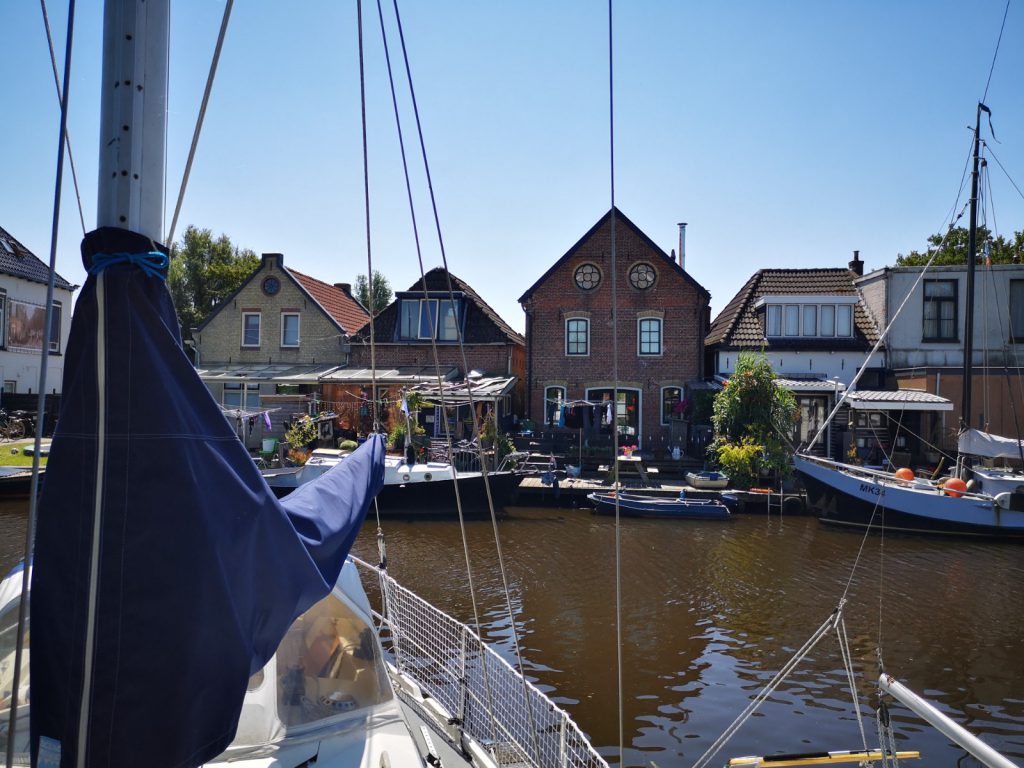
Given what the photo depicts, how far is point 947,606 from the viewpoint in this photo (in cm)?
1239

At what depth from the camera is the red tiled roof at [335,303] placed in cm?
2967

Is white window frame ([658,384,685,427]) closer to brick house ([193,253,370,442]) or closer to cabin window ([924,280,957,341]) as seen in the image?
cabin window ([924,280,957,341])

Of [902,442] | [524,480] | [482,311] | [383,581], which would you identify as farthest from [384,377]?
[383,581]

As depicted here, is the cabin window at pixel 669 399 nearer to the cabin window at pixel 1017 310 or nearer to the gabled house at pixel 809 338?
the gabled house at pixel 809 338

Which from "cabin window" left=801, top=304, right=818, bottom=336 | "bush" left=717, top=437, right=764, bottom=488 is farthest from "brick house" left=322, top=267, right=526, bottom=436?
"cabin window" left=801, top=304, right=818, bottom=336

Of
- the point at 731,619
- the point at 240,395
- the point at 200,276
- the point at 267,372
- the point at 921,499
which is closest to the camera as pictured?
the point at 731,619

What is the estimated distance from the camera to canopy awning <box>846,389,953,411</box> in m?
22.0

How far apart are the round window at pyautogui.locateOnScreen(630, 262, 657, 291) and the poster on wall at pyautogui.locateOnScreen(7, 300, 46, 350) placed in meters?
22.3

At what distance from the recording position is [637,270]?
26.6 meters

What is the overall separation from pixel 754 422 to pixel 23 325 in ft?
90.5

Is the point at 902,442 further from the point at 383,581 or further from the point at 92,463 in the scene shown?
the point at 92,463

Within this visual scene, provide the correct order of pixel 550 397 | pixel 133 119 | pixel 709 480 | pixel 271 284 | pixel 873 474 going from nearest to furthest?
pixel 133 119 < pixel 873 474 < pixel 709 480 < pixel 550 397 < pixel 271 284

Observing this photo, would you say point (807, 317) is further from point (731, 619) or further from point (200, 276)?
point (200, 276)

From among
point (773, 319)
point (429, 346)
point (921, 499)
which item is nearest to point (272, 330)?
point (429, 346)
